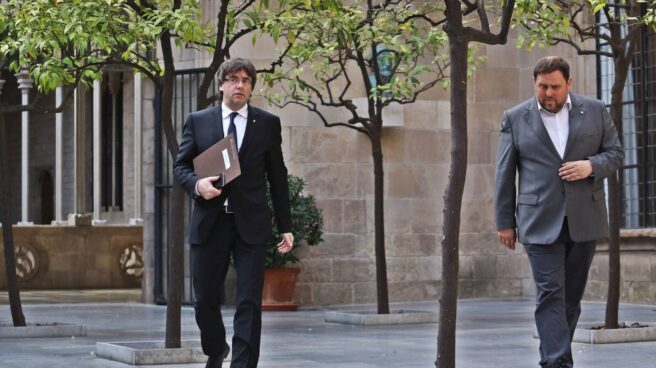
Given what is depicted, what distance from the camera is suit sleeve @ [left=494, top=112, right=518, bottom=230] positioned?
8.14 metres

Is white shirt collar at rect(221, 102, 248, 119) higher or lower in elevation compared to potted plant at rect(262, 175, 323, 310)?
higher

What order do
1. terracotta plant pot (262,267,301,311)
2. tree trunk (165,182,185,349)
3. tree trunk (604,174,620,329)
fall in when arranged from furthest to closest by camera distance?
terracotta plant pot (262,267,301,311), tree trunk (604,174,620,329), tree trunk (165,182,185,349)

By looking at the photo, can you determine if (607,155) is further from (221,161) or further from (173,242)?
(173,242)

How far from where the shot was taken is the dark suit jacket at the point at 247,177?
26.2ft

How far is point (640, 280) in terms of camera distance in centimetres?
1933

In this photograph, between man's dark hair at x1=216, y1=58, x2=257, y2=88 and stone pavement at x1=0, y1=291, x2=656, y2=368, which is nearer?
man's dark hair at x1=216, y1=58, x2=257, y2=88

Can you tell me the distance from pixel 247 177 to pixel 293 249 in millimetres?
10985

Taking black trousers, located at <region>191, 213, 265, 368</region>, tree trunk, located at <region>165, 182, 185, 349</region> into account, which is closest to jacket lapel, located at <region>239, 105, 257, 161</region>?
black trousers, located at <region>191, 213, 265, 368</region>

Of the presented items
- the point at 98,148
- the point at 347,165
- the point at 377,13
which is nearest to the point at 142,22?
the point at 377,13

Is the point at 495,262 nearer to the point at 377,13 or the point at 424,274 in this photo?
the point at 424,274

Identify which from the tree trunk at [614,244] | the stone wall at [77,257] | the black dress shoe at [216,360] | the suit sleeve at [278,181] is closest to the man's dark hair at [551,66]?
the suit sleeve at [278,181]

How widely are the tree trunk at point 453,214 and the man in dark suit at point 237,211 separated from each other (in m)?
1.00

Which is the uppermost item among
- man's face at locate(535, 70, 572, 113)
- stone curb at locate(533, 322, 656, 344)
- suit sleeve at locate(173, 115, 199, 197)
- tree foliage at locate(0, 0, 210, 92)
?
tree foliage at locate(0, 0, 210, 92)

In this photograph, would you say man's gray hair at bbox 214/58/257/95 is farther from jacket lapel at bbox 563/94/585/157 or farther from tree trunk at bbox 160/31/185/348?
tree trunk at bbox 160/31/185/348
